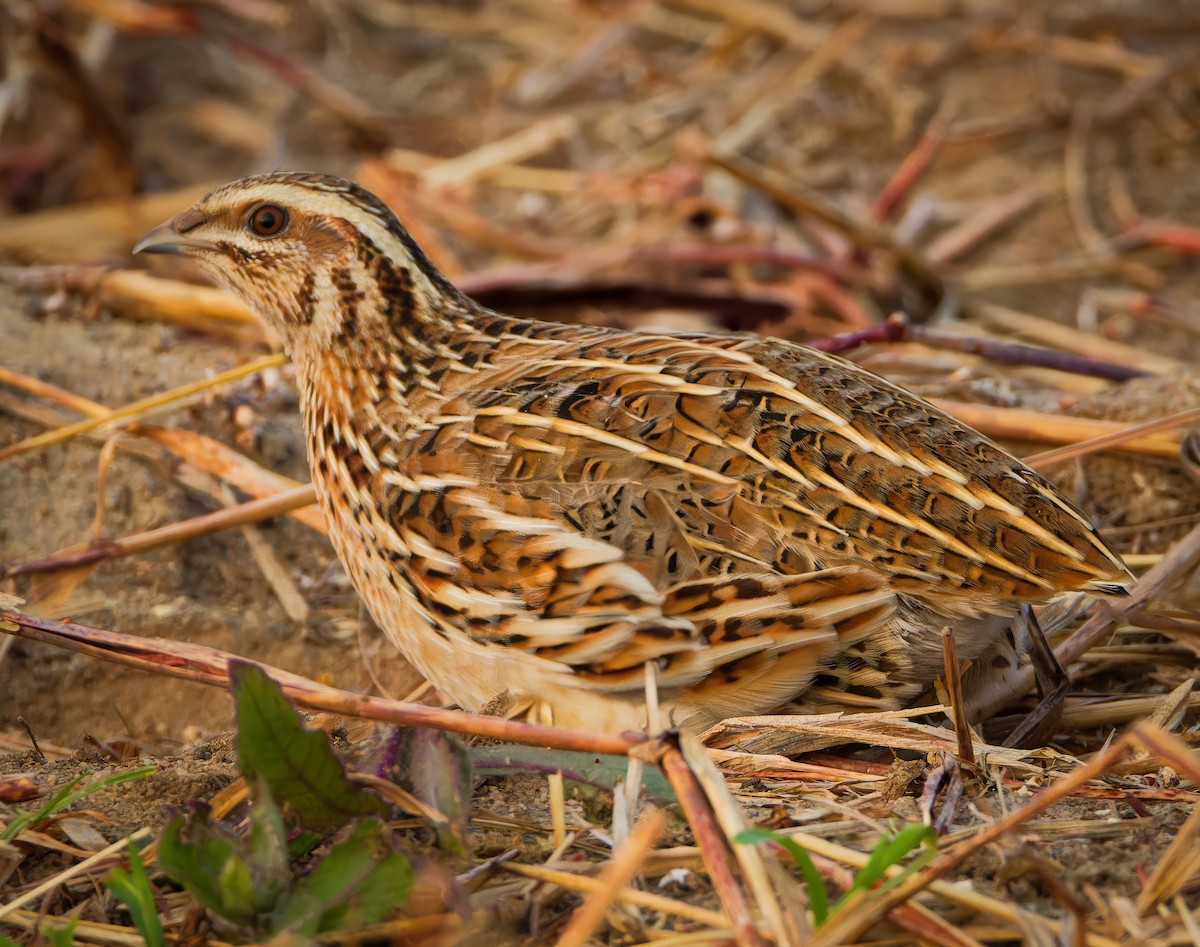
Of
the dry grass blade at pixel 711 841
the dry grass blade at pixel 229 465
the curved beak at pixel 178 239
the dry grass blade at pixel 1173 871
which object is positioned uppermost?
the curved beak at pixel 178 239

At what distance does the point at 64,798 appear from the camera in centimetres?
271

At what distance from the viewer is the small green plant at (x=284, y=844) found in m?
2.39

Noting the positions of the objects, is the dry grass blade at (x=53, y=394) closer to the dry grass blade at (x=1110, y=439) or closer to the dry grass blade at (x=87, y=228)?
the dry grass blade at (x=87, y=228)

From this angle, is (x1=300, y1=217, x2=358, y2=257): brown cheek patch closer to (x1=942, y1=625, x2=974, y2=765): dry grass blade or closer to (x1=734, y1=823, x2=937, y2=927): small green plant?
(x1=942, y1=625, x2=974, y2=765): dry grass blade

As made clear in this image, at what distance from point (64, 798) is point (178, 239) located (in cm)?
164

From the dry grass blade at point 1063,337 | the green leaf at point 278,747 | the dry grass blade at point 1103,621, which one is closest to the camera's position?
the green leaf at point 278,747

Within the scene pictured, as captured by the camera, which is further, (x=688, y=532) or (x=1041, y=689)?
(x=1041, y=689)

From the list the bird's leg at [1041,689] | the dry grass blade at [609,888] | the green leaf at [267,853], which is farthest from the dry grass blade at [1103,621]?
the green leaf at [267,853]

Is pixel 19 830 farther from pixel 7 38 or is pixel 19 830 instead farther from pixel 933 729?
pixel 7 38

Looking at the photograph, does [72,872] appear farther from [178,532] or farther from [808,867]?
[178,532]

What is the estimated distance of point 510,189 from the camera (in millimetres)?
7691

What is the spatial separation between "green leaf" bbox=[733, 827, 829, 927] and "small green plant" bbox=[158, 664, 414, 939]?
0.58m

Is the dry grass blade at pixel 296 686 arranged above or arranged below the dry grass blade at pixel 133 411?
below

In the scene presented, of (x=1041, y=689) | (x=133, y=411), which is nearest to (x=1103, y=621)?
(x=1041, y=689)
